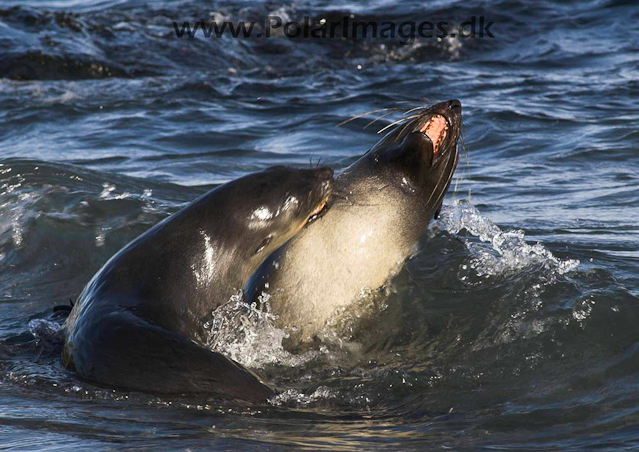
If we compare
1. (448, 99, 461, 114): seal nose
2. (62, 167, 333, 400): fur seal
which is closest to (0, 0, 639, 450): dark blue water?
(62, 167, 333, 400): fur seal

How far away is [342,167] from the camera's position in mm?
8789

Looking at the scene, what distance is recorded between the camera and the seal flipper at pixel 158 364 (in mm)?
3766

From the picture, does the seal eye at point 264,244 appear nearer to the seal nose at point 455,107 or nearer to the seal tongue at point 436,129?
the seal tongue at point 436,129

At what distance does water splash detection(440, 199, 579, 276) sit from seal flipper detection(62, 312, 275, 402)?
2193mm

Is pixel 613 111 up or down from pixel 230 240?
down

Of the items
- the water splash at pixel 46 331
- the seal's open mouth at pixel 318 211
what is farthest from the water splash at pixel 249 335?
the water splash at pixel 46 331

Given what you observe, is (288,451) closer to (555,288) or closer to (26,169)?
(555,288)

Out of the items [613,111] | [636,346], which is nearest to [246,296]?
[636,346]

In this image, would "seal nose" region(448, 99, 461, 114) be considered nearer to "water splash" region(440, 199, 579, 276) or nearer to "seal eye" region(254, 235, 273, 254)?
"water splash" region(440, 199, 579, 276)

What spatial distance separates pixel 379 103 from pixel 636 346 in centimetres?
729

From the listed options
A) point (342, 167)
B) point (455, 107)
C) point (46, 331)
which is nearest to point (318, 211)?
point (455, 107)

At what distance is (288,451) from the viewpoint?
342 centimetres

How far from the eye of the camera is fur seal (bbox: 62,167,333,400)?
3791 mm

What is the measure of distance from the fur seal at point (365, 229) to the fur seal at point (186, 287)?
1.59 ft
